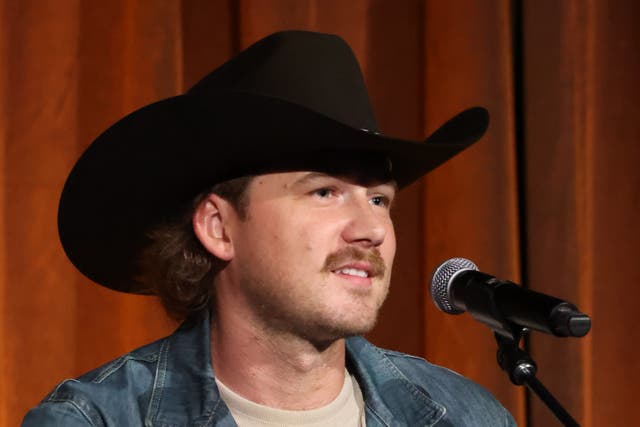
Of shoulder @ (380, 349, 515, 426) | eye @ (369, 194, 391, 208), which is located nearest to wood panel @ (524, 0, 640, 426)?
shoulder @ (380, 349, 515, 426)

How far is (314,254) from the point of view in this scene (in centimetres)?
155

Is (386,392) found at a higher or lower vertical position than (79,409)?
Answer: lower

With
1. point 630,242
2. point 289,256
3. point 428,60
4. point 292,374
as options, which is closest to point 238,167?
point 289,256

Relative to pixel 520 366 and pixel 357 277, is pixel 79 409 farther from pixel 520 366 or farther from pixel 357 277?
pixel 520 366

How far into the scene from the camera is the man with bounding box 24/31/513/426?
61.0 inches

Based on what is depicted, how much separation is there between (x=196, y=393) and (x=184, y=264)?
0.23 metres

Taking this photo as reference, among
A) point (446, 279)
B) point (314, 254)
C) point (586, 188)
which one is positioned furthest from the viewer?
point (586, 188)

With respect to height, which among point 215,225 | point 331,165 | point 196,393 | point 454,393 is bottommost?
point 454,393

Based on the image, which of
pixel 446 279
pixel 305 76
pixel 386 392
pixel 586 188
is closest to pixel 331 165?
pixel 305 76

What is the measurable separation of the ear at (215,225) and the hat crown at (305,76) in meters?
0.20

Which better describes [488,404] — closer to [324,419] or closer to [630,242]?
[324,419]

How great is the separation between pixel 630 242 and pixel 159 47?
1138 millimetres

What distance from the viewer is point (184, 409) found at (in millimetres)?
1658

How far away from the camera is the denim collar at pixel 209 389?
164 centimetres
